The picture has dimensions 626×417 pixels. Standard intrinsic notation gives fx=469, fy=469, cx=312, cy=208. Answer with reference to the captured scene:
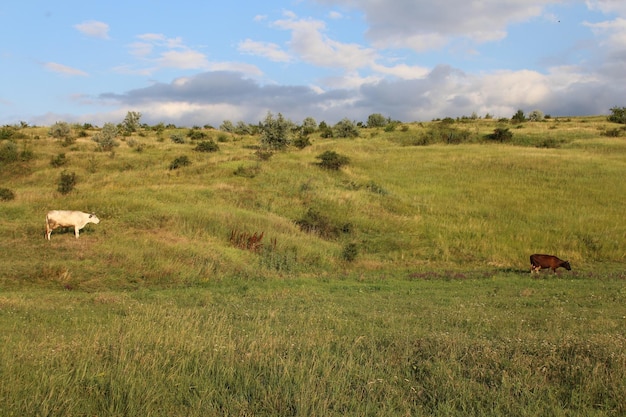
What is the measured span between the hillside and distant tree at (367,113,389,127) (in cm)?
3924

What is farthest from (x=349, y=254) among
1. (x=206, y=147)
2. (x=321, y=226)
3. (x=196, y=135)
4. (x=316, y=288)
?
(x=196, y=135)

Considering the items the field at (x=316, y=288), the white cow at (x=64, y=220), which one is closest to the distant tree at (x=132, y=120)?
the field at (x=316, y=288)

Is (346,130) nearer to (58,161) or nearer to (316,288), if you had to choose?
(58,161)

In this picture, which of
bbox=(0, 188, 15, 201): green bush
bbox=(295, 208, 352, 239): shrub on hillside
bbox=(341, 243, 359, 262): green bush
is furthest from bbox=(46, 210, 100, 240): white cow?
bbox=(341, 243, 359, 262): green bush

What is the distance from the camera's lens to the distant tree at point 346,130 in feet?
218

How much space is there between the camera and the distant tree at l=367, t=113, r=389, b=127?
Result: 87.9 metres

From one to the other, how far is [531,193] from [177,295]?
89.4ft

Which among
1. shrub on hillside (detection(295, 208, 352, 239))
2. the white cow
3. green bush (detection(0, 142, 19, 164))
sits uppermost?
green bush (detection(0, 142, 19, 164))

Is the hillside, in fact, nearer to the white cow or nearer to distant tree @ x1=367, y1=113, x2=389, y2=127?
the white cow

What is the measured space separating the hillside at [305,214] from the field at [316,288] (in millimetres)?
151

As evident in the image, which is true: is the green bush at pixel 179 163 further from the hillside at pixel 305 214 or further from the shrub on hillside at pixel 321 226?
the shrub on hillside at pixel 321 226

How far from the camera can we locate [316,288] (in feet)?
51.5

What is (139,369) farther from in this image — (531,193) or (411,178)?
(411,178)

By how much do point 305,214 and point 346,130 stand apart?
4061 centimetres
